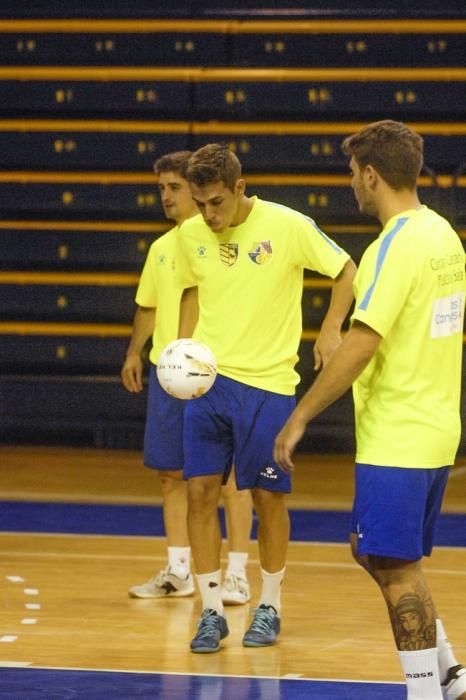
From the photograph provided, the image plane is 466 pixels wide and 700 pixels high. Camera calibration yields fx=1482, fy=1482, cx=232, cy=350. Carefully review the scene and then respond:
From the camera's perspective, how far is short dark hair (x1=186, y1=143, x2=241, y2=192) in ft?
17.9

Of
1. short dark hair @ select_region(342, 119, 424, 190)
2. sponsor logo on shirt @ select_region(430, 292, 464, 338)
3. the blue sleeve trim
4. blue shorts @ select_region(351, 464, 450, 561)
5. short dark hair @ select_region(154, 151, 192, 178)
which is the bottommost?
blue shorts @ select_region(351, 464, 450, 561)

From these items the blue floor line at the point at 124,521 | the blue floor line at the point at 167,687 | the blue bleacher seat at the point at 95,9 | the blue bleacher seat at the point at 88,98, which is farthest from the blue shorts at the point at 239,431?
the blue bleacher seat at the point at 95,9

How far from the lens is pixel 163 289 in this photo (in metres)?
6.77

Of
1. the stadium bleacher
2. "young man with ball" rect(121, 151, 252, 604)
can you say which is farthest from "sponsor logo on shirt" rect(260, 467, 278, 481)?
the stadium bleacher

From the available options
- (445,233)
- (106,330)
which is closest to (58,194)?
(106,330)

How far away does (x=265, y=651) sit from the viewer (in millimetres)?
5551

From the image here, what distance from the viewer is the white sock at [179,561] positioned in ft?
21.5

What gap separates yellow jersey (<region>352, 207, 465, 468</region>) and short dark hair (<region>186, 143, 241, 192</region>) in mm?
1369

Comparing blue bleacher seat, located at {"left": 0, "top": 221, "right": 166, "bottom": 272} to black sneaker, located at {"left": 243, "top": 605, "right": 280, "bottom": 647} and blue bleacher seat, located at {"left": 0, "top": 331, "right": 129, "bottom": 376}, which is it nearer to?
blue bleacher seat, located at {"left": 0, "top": 331, "right": 129, "bottom": 376}

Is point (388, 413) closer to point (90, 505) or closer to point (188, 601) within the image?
point (188, 601)

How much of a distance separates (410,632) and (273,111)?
26.1 ft

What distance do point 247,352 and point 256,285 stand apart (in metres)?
0.26

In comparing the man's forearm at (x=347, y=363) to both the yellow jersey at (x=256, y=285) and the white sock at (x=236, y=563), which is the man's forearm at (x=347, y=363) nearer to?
the yellow jersey at (x=256, y=285)

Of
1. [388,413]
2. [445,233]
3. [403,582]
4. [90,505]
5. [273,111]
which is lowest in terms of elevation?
[90,505]
